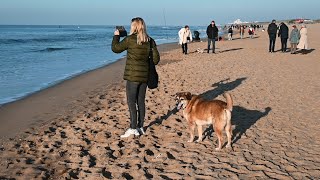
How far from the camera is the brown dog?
4.71 m

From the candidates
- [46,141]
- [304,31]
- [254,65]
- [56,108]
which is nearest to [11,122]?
[56,108]

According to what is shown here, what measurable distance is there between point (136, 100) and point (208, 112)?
1.21 meters

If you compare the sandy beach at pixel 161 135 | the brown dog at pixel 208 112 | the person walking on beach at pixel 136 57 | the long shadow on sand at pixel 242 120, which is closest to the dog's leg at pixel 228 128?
the brown dog at pixel 208 112

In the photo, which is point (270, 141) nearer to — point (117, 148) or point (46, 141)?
point (117, 148)

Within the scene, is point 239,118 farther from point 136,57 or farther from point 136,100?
point 136,57

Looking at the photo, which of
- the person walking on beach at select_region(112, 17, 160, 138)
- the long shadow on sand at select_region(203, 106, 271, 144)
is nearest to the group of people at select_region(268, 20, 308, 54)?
the long shadow on sand at select_region(203, 106, 271, 144)

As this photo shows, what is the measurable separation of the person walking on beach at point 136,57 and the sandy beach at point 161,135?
70 cm

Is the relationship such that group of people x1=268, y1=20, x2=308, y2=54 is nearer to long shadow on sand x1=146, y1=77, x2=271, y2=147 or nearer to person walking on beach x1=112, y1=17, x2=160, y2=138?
long shadow on sand x1=146, y1=77, x2=271, y2=147

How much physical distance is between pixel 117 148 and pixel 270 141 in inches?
92.9

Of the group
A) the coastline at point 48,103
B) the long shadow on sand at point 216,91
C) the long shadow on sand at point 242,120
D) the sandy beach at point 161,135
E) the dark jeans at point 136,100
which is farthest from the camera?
the coastline at point 48,103

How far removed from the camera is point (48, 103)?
8.62 metres

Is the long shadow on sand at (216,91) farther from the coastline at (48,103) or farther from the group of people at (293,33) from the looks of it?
the group of people at (293,33)

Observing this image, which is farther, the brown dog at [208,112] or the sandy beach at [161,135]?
the brown dog at [208,112]

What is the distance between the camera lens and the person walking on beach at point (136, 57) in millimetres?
4922
